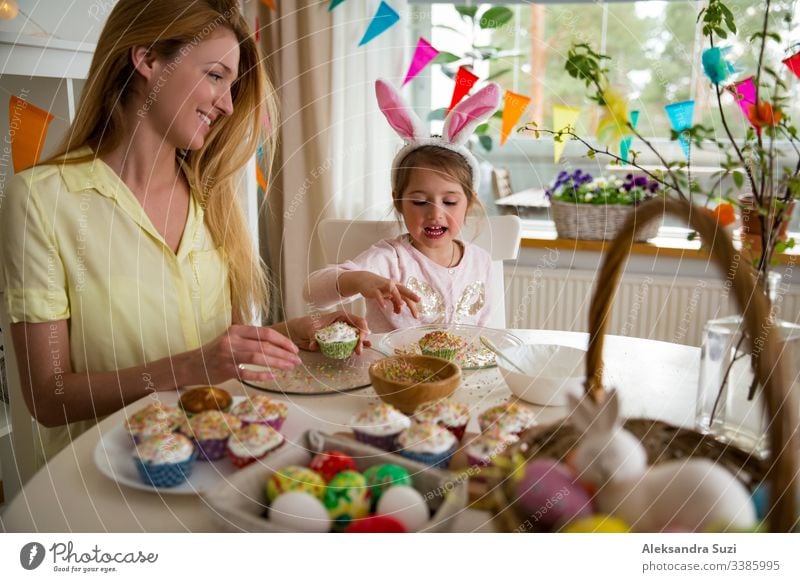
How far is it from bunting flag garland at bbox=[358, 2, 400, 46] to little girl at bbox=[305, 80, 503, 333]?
94 mm

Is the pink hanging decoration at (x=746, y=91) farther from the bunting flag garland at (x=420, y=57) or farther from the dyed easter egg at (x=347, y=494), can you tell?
the dyed easter egg at (x=347, y=494)

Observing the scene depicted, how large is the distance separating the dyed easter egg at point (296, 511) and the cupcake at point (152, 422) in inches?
4.5

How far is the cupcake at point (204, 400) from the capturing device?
1.64 ft

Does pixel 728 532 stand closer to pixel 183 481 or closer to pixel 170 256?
pixel 183 481

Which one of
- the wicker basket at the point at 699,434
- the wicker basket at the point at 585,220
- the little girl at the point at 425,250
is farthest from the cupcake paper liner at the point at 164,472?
the wicker basket at the point at 585,220

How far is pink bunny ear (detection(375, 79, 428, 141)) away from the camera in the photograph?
68 centimetres

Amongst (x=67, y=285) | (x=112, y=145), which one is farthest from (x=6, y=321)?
(x=112, y=145)

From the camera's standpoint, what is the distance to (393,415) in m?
0.48

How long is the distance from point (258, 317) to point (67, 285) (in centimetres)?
22

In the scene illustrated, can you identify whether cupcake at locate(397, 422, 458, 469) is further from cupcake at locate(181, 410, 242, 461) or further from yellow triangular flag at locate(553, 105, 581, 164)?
yellow triangular flag at locate(553, 105, 581, 164)

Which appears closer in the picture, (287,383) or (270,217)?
(287,383)

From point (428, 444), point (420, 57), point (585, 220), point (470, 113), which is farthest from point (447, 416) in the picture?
point (585, 220)

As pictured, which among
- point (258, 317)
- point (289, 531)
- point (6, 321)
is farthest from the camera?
point (258, 317)

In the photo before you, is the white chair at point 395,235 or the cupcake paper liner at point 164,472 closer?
the cupcake paper liner at point 164,472
